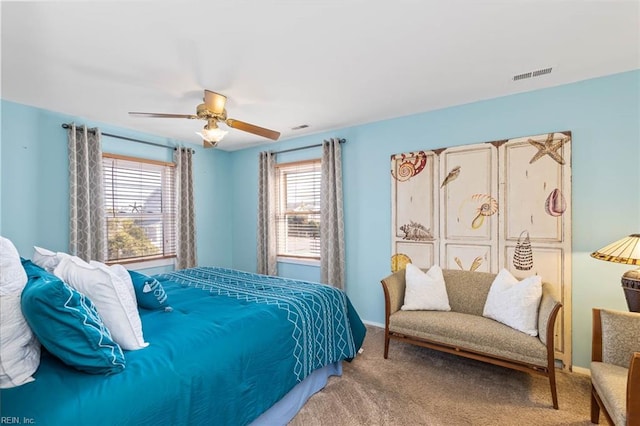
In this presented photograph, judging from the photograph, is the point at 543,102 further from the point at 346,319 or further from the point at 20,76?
the point at 20,76

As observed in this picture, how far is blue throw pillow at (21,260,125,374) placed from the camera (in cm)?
115

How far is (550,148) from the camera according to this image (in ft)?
8.75

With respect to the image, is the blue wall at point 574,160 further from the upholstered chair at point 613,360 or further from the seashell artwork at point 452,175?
the upholstered chair at point 613,360

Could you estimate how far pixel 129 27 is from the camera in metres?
1.78

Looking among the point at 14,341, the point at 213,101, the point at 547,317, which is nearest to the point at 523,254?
the point at 547,317

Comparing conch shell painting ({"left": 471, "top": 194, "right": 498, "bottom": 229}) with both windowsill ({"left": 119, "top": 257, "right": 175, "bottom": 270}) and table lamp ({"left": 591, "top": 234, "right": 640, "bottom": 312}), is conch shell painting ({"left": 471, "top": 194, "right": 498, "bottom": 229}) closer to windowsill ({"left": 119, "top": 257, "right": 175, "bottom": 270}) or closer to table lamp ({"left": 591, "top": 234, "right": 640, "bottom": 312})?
table lamp ({"left": 591, "top": 234, "right": 640, "bottom": 312})

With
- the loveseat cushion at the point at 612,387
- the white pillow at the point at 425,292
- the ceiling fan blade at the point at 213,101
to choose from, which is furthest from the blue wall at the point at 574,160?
the ceiling fan blade at the point at 213,101

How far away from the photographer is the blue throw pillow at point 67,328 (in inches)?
45.3

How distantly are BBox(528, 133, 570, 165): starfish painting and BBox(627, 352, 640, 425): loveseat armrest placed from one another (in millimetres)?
1849

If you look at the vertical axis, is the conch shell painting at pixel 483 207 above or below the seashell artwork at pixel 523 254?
above

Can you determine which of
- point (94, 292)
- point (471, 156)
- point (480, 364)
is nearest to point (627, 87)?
point (471, 156)

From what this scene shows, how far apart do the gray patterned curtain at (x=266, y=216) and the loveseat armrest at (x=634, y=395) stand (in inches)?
150

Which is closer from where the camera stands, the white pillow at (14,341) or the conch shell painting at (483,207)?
the white pillow at (14,341)

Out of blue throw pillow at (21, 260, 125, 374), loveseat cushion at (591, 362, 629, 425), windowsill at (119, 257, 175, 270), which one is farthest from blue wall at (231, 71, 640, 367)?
blue throw pillow at (21, 260, 125, 374)
